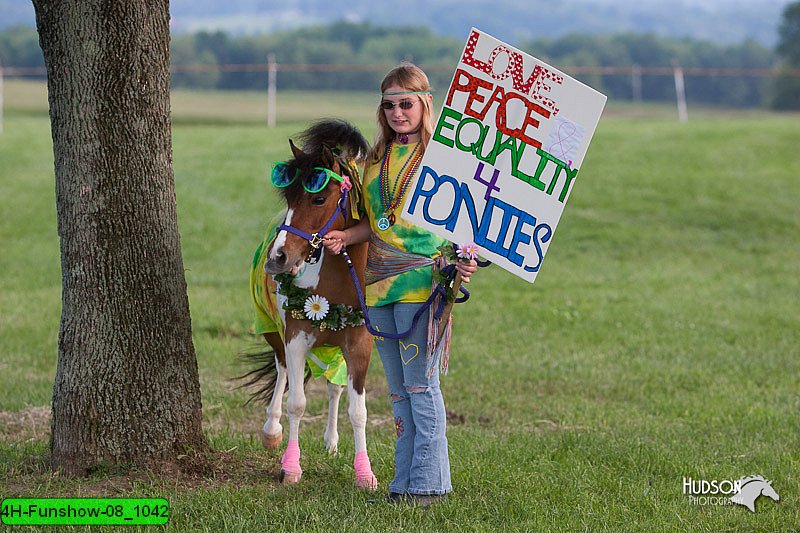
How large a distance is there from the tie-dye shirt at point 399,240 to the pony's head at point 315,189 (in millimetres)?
144

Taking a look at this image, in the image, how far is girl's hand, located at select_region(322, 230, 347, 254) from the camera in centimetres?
485

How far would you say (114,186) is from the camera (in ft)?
16.7

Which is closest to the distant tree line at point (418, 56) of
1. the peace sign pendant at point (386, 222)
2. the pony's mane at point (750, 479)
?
the pony's mane at point (750, 479)

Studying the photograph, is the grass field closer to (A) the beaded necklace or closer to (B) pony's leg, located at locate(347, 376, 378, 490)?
(B) pony's leg, located at locate(347, 376, 378, 490)

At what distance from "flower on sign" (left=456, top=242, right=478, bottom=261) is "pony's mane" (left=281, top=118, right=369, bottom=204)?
75 centimetres

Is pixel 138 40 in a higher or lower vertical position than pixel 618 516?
higher

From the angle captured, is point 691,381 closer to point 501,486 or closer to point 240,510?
point 501,486

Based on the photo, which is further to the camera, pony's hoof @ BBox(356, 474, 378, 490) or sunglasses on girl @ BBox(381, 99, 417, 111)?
pony's hoof @ BBox(356, 474, 378, 490)

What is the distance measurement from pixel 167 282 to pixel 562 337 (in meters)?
5.23

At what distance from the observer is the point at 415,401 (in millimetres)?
4879

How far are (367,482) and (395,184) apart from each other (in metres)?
1.60

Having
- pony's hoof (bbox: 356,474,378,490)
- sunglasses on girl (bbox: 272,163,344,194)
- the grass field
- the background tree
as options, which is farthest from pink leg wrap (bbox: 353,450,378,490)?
the background tree

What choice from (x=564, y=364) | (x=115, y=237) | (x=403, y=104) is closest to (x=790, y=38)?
(x=564, y=364)

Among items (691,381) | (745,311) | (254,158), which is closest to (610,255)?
(745,311)
